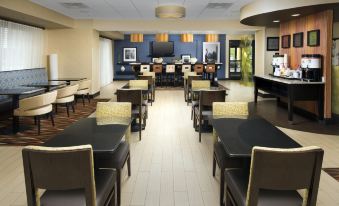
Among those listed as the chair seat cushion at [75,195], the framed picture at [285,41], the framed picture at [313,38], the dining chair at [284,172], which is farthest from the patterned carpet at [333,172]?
the framed picture at [285,41]

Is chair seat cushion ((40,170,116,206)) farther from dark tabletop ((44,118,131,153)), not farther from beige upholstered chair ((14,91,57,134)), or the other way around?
beige upholstered chair ((14,91,57,134))

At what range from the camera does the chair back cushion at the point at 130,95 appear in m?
6.00

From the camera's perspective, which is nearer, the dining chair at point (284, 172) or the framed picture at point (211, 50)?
the dining chair at point (284, 172)

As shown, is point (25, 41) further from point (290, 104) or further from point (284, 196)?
point (284, 196)

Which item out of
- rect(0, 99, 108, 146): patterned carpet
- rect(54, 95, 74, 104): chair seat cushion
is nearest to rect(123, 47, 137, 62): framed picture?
rect(0, 99, 108, 146): patterned carpet

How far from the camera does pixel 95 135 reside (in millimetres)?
2959

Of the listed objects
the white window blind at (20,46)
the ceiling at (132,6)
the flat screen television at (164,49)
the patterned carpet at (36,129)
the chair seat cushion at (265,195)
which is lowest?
the patterned carpet at (36,129)

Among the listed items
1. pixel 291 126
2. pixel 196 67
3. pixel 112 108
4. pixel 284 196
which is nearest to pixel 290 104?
pixel 291 126

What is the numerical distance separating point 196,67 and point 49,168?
43.2 ft

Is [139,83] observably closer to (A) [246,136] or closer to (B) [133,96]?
(B) [133,96]

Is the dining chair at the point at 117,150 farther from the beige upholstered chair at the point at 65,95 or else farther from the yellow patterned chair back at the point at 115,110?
the beige upholstered chair at the point at 65,95

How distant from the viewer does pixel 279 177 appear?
2.15 meters

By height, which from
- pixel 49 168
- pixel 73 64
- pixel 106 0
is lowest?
pixel 49 168

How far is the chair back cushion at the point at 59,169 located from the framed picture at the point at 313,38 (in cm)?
651
